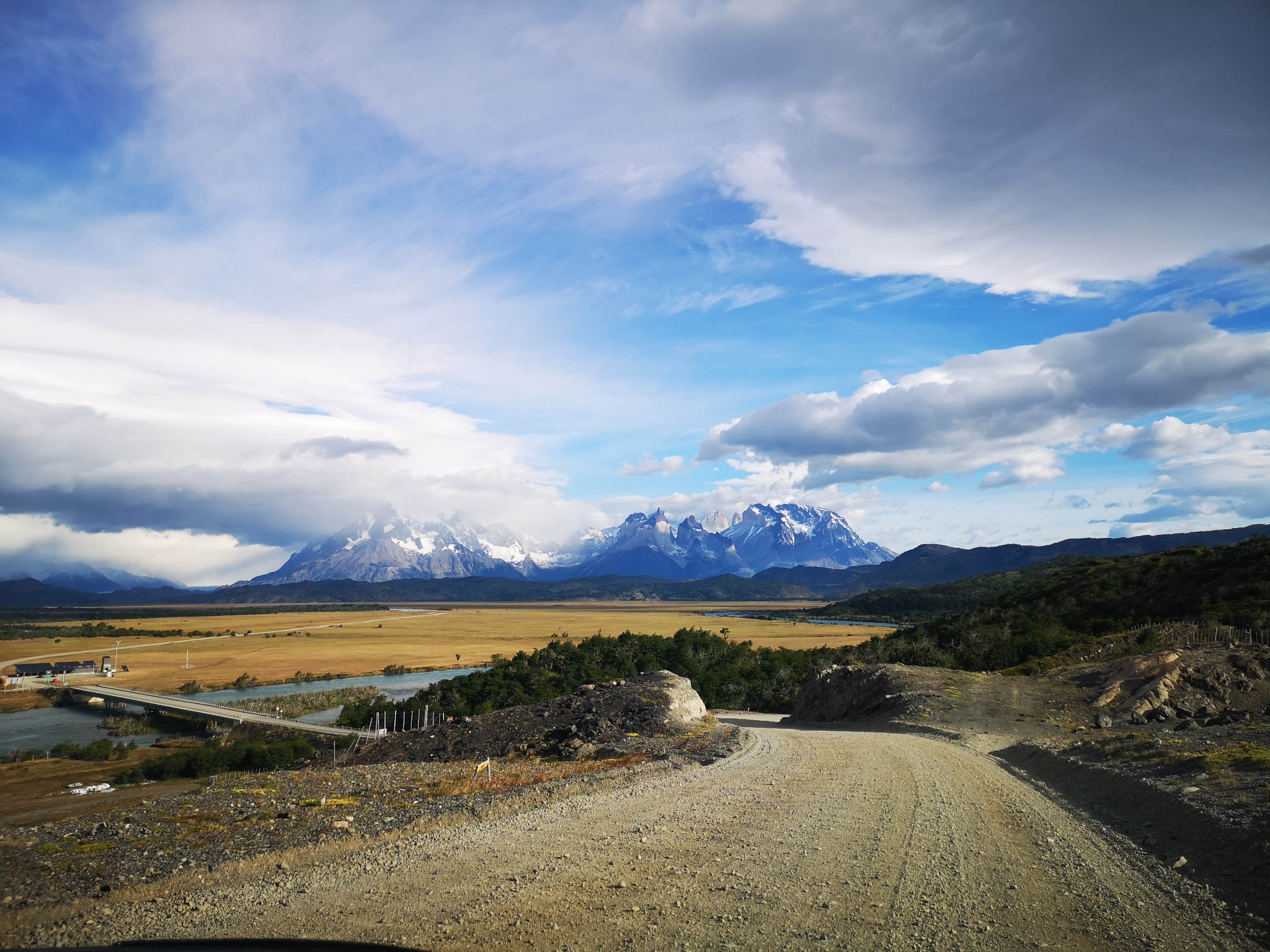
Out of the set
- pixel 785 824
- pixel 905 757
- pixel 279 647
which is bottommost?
pixel 279 647

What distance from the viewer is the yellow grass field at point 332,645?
9406cm

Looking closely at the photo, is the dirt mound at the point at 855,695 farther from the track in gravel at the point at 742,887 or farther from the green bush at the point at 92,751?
the green bush at the point at 92,751

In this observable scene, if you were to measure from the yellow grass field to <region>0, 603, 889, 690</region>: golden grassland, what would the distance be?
205 mm

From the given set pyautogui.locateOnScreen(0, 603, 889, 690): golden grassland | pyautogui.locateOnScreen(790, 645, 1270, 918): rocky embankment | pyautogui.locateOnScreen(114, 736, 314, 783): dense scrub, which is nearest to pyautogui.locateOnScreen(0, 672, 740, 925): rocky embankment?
pyautogui.locateOnScreen(790, 645, 1270, 918): rocky embankment

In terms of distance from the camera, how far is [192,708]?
2379 inches

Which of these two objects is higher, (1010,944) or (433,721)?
(1010,944)

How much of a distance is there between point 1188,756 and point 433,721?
43332 millimetres

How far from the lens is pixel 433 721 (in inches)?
1863

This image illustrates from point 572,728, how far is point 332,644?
390 feet

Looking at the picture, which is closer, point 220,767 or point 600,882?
point 600,882

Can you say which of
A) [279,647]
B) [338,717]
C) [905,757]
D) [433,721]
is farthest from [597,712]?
[279,647]

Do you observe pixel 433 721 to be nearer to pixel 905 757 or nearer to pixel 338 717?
pixel 338 717

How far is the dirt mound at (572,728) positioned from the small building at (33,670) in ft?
273

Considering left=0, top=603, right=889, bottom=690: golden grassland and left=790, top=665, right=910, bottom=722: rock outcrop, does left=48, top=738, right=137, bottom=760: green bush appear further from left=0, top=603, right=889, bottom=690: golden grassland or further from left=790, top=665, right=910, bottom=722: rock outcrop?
left=790, top=665, right=910, bottom=722: rock outcrop
